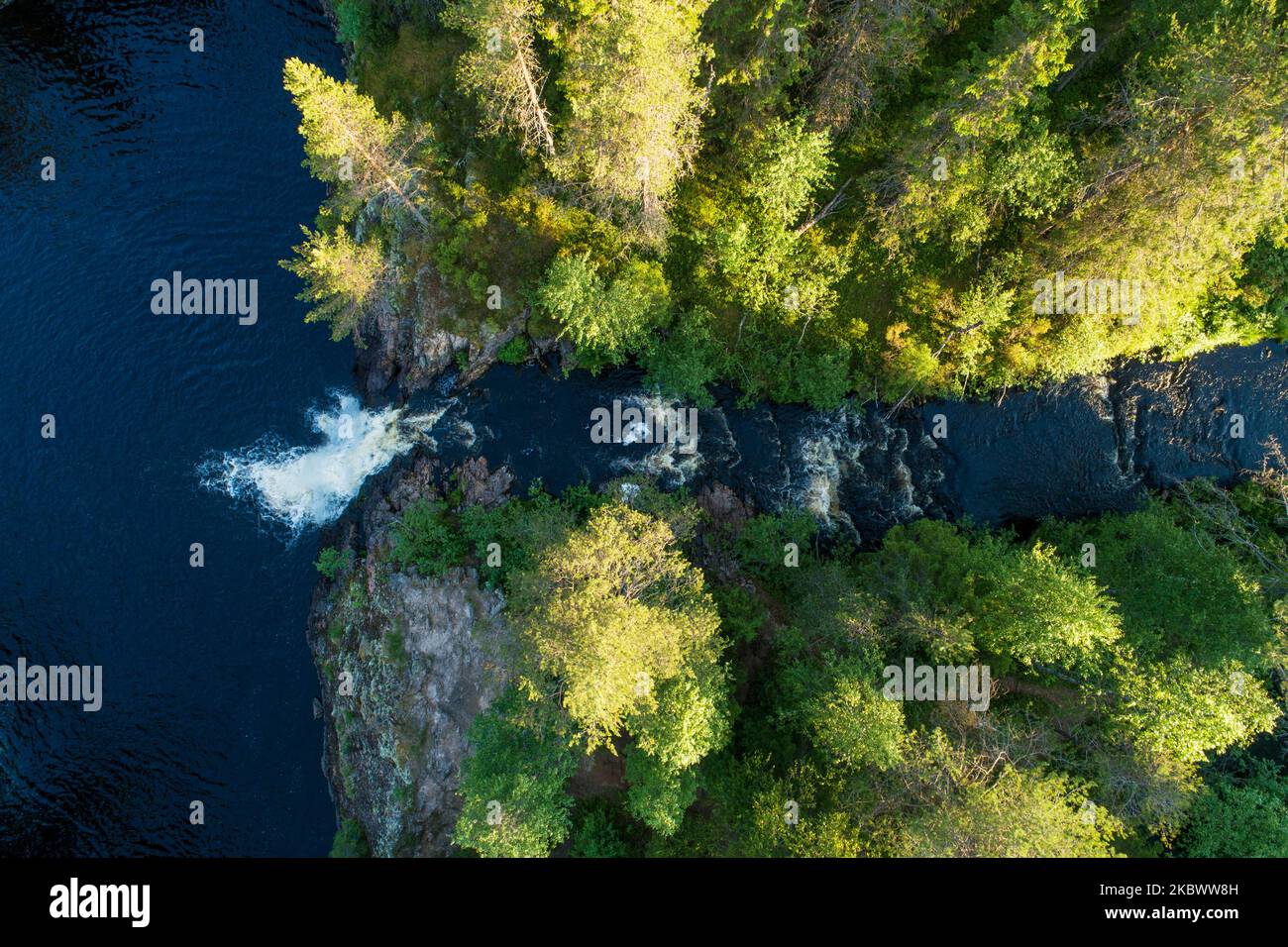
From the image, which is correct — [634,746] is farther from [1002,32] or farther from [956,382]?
[1002,32]

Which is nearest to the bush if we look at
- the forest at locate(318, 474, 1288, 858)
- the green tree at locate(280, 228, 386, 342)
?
the forest at locate(318, 474, 1288, 858)

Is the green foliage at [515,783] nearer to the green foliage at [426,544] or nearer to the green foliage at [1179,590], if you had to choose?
the green foliage at [426,544]

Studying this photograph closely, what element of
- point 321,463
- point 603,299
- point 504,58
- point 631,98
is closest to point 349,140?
point 504,58

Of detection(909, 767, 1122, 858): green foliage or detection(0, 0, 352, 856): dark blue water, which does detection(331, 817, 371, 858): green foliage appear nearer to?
detection(0, 0, 352, 856): dark blue water

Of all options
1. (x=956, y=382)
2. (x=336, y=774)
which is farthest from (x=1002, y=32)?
(x=336, y=774)

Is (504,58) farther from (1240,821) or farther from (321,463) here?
(1240,821)
